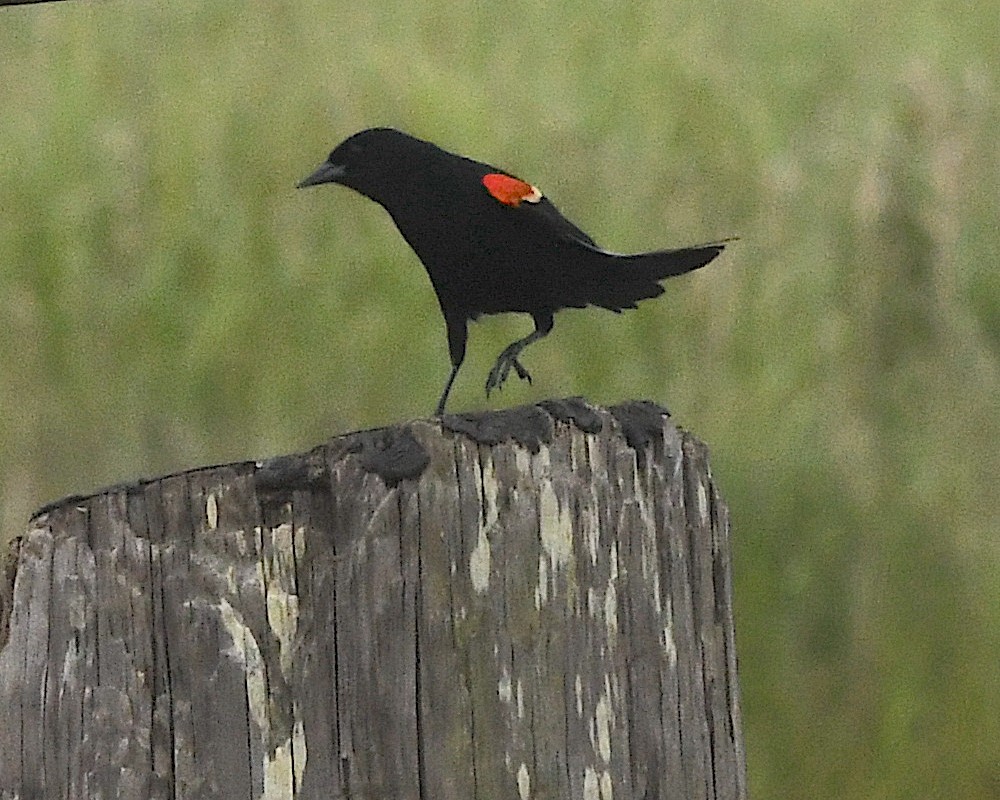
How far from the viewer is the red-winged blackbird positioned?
52.3 inches

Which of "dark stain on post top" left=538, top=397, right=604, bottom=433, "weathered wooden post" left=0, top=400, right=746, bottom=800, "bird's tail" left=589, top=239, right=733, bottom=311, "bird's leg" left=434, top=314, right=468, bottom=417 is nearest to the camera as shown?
"weathered wooden post" left=0, top=400, right=746, bottom=800

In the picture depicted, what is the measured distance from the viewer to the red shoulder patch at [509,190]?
132cm

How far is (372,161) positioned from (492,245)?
0.17 m

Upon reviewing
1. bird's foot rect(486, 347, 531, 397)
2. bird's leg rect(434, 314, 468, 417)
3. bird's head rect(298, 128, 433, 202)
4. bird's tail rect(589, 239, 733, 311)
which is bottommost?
bird's foot rect(486, 347, 531, 397)

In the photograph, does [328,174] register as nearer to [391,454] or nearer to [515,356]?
[515,356]

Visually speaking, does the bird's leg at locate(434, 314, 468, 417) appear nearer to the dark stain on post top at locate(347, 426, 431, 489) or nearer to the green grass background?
the dark stain on post top at locate(347, 426, 431, 489)

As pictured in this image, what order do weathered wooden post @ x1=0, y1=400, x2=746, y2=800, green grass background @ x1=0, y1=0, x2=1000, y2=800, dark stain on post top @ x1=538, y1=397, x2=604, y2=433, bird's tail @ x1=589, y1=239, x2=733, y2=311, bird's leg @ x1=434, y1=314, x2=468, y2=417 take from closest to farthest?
1. weathered wooden post @ x1=0, y1=400, x2=746, y2=800
2. dark stain on post top @ x1=538, y1=397, x2=604, y2=433
3. bird's tail @ x1=589, y1=239, x2=733, y2=311
4. bird's leg @ x1=434, y1=314, x2=468, y2=417
5. green grass background @ x1=0, y1=0, x2=1000, y2=800

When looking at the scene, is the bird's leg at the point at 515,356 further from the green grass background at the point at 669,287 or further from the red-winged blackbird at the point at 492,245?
the green grass background at the point at 669,287

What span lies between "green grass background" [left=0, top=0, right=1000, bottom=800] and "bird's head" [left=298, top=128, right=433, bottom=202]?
0.83 m

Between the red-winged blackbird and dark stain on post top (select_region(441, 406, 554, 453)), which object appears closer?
dark stain on post top (select_region(441, 406, 554, 453))

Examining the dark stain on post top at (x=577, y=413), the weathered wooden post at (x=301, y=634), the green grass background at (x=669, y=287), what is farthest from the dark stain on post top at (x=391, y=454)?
the green grass background at (x=669, y=287)

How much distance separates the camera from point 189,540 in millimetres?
888

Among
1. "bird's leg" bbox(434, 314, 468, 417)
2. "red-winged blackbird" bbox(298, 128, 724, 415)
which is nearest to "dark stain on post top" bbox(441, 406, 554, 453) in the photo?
"red-winged blackbird" bbox(298, 128, 724, 415)

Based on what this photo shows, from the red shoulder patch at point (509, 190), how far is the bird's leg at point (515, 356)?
15 centimetres
